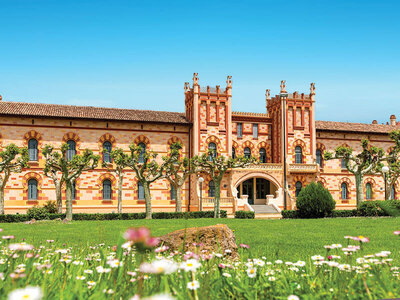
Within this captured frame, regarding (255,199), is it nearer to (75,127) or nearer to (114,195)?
(114,195)

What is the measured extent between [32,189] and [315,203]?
24566 millimetres

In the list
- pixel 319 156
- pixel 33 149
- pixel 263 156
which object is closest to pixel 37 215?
pixel 33 149

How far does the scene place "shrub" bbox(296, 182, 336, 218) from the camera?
28.6m

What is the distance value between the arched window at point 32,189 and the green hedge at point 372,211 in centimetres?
2213

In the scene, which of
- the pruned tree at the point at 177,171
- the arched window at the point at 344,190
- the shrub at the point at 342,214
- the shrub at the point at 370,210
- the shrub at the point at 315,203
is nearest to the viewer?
the shrub at the point at 315,203

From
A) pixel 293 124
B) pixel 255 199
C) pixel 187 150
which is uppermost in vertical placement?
pixel 293 124

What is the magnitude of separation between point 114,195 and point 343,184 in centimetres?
2550

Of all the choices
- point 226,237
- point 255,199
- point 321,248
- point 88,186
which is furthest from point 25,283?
point 255,199

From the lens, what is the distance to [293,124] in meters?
42.9

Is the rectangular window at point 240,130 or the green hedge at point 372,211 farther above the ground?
the rectangular window at point 240,130

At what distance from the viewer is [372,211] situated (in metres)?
29.1

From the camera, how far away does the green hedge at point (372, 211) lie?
1113 inches

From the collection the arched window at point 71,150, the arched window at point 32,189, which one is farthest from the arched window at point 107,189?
the arched window at point 32,189

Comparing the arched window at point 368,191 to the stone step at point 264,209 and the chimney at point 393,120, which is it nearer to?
the chimney at point 393,120
